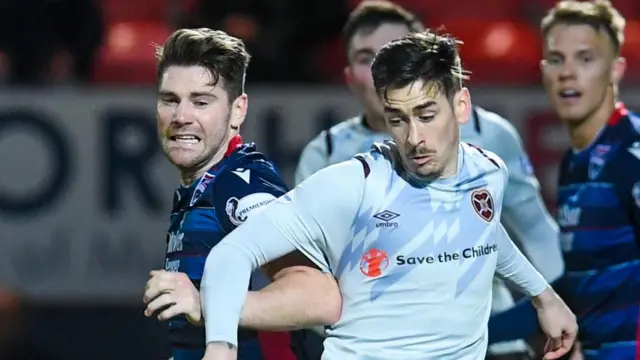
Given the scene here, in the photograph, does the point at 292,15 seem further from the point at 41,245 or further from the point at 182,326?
the point at 182,326

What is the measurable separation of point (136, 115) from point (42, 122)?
0.53 m

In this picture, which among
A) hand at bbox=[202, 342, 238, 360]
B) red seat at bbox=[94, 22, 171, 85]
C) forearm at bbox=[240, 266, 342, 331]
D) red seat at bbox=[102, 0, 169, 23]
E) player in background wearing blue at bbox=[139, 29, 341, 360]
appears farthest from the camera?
red seat at bbox=[102, 0, 169, 23]

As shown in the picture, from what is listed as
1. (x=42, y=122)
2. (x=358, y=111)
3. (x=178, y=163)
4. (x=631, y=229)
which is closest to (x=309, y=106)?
(x=358, y=111)

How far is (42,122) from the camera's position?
7875 millimetres

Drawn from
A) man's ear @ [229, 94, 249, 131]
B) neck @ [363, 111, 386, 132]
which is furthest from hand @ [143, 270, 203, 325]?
neck @ [363, 111, 386, 132]

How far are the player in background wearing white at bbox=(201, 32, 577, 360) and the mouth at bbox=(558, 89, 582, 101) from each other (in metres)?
1.41

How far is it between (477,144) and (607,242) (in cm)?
72

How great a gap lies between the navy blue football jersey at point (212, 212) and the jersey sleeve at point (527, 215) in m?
1.70

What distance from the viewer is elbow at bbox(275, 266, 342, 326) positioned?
138 inches

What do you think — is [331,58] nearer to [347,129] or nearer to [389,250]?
[347,129]

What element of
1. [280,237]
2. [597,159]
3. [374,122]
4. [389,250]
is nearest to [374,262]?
[389,250]

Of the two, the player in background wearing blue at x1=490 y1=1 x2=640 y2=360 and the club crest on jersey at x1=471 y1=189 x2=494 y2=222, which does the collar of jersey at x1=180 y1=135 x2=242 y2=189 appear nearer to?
the club crest on jersey at x1=471 y1=189 x2=494 y2=222

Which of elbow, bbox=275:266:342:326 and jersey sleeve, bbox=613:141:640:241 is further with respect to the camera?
jersey sleeve, bbox=613:141:640:241

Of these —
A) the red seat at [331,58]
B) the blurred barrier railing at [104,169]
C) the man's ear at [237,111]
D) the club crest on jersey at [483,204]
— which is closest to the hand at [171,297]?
the man's ear at [237,111]
